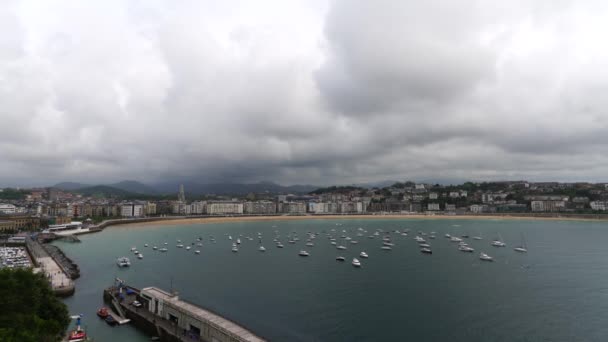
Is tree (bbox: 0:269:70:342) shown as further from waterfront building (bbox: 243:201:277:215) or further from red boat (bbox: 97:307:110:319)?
waterfront building (bbox: 243:201:277:215)

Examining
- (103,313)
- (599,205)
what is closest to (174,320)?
(103,313)

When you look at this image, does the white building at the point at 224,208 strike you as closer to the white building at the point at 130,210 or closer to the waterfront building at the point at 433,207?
the white building at the point at 130,210

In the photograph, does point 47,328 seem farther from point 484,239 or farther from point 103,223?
point 103,223

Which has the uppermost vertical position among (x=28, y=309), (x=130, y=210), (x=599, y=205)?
(x=28, y=309)

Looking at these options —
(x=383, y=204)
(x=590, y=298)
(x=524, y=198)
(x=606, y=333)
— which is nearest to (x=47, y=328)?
(x=606, y=333)

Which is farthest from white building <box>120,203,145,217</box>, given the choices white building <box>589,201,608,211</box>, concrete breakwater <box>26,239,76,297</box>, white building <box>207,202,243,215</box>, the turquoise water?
white building <box>589,201,608,211</box>

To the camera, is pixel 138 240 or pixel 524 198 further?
pixel 524 198

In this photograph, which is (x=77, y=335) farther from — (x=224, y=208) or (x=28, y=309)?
(x=224, y=208)
